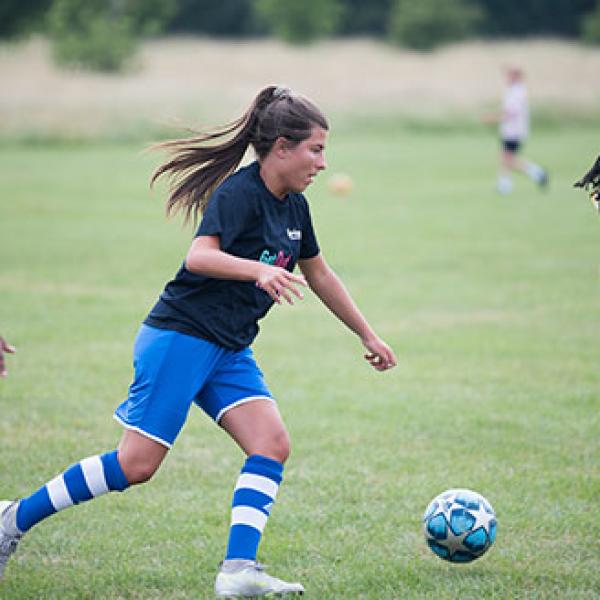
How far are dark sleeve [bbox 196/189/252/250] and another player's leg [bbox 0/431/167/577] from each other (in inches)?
29.7

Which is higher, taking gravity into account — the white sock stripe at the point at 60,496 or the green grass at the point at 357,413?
the white sock stripe at the point at 60,496

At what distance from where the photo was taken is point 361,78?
41.7m

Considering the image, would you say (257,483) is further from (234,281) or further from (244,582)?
(234,281)

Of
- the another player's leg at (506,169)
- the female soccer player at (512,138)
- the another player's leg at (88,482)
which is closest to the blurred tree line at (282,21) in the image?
the female soccer player at (512,138)

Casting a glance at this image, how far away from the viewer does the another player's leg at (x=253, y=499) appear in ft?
12.9

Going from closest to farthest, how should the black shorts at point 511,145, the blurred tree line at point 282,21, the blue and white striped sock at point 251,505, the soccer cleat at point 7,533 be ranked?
the blue and white striped sock at point 251,505 → the soccer cleat at point 7,533 → the black shorts at point 511,145 → the blurred tree line at point 282,21

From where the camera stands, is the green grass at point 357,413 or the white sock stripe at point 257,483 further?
the green grass at point 357,413

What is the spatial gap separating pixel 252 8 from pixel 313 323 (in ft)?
207

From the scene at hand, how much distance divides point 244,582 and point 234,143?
1.57m

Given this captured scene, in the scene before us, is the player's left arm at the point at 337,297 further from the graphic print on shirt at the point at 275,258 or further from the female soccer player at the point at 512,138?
the female soccer player at the point at 512,138

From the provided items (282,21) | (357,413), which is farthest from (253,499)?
(282,21)

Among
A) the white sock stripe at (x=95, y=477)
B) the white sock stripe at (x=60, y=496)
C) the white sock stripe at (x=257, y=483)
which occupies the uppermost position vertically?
the white sock stripe at (x=257, y=483)

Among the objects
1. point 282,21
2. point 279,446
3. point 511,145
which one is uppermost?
point 279,446

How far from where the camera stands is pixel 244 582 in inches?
154
